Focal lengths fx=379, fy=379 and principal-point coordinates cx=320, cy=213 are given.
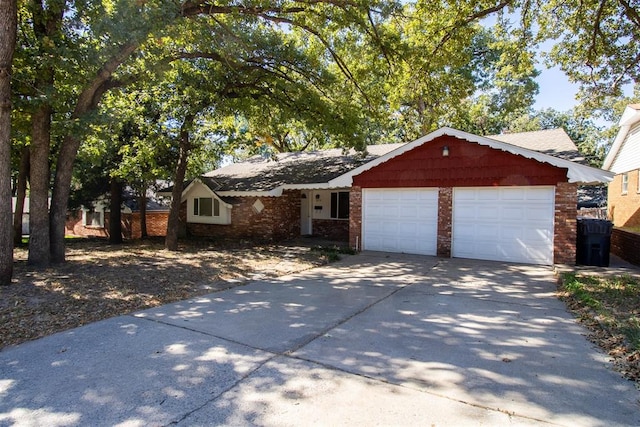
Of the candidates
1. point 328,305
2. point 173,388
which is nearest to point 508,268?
point 328,305

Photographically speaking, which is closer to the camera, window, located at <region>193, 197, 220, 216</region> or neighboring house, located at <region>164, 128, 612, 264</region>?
neighboring house, located at <region>164, 128, 612, 264</region>

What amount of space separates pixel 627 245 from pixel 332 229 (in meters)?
10.2

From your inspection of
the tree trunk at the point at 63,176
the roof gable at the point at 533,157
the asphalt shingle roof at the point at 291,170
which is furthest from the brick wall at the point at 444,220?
the tree trunk at the point at 63,176

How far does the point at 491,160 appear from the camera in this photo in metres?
10.5

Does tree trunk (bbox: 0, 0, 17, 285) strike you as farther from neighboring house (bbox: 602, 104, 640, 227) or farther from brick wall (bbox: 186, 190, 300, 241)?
neighboring house (bbox: 602, 104, 640, 227)

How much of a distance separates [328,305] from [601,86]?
12.9 meters

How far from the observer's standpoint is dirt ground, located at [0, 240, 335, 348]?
5641 mm

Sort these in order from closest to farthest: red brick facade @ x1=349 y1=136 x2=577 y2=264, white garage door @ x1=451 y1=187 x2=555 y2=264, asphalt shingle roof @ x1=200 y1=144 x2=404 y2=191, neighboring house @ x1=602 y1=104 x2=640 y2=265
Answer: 1. red brick facade @ x1=349 y1=136 x2=577 y2=264
2. white garage door @ x1=451 y1=187 x2=555 y2=264
3. neighboring house @ x1=602 y1=104 x2=640 y2=265
4. asphalt shingle roof @ x1=200 y1=144 x2=404 y2=191

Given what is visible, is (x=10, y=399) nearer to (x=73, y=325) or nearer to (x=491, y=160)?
(x=73, y=325)

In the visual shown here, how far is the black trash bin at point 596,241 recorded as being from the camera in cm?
962

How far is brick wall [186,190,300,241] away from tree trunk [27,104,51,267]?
327 inches

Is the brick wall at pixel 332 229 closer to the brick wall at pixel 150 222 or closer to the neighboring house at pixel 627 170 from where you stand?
the neighboring house at pixel 627 170

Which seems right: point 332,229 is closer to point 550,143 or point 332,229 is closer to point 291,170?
point 291,170

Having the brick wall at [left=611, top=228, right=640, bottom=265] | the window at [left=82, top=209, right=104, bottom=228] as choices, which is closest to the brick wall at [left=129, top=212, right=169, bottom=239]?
the window at [left=82, top=209, right=104, bottom=228]
